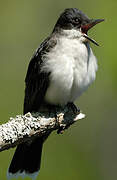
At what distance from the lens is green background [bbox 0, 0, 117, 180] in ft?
38.5

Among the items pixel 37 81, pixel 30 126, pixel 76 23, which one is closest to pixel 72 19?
pixel 76 23

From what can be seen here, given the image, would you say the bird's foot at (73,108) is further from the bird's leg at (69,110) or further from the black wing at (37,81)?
the black wing at (37,81)

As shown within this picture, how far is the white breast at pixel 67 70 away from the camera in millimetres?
10164

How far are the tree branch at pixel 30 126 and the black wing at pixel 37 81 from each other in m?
0.33

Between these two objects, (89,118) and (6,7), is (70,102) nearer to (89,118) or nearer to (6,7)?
(89,118)

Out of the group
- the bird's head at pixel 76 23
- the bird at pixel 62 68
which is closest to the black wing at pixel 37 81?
the bird at pixel 62 68

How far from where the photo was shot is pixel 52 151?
11.9 meters

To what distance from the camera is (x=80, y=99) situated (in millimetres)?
12773

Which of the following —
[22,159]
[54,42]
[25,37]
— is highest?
[25,37]

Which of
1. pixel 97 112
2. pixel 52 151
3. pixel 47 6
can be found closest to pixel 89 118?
pixel 97 112

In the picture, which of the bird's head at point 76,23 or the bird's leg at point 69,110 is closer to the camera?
the bird's leg at point 69,110

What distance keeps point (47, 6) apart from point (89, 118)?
192 cm

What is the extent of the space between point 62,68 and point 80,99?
105 inches

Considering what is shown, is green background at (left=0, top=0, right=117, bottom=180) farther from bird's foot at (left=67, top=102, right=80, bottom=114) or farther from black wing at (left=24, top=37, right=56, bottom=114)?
black wing at (left=24, top=37, right=56, bottom=114)
